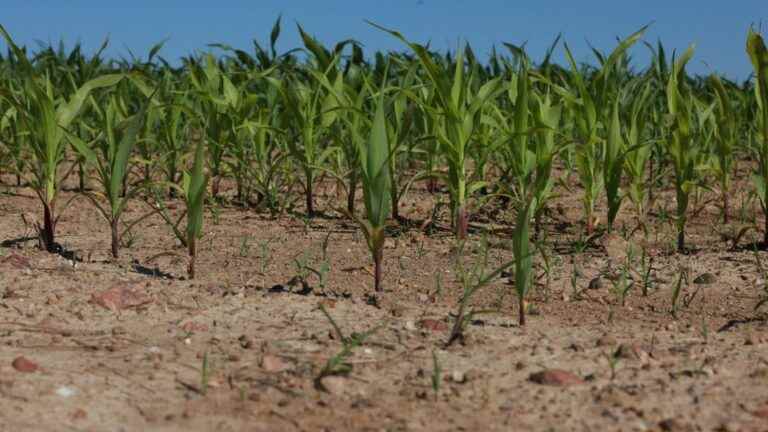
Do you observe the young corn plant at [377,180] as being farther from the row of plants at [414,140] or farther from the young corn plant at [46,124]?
the young corn plant at [46,124]

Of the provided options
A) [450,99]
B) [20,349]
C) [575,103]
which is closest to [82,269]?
[20,349]

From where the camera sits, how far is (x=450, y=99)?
131 inches

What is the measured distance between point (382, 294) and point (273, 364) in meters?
0.73

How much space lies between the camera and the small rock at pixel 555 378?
2.06 m

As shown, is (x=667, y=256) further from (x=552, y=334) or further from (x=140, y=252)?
(x=140, y=252)

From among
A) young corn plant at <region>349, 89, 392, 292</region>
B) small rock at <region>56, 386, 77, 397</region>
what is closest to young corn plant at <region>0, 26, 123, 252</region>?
young corn plant at <region>349, 89, 392, 292</region>

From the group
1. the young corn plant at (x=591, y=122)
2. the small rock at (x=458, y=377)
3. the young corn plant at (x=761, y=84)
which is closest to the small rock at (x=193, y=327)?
the small rock at (x=458, y=377)

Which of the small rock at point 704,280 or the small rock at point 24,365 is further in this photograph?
the small rock at point 704,280

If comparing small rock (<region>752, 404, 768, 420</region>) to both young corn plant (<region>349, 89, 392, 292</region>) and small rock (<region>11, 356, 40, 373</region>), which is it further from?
small rock (<region>11, 356, 40, 373</region>)

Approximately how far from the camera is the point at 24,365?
2.14m

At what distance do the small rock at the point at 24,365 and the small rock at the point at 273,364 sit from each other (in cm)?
47

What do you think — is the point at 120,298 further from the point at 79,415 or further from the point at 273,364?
the point at 79,415

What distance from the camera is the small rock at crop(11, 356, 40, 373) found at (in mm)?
2131

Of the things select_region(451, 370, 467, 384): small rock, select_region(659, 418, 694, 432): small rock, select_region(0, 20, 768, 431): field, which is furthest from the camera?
select_region(451, 370, 467, 384): small rock
